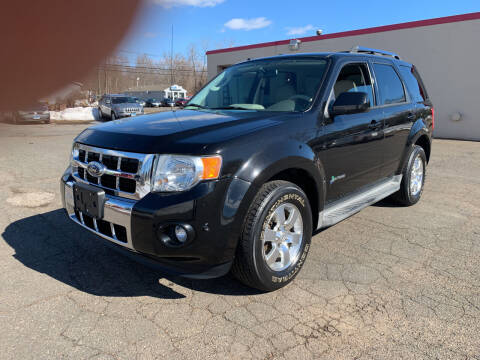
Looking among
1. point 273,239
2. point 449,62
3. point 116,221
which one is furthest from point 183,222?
point 449,62

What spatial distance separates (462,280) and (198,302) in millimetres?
2187

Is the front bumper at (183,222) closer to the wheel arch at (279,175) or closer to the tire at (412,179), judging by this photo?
the wheel arch at (279,175)

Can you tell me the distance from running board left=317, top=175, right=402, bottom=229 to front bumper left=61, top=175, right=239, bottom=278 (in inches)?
46.4

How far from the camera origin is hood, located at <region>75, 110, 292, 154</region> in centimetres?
258

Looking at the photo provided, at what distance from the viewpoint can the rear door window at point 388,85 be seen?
14.2ft

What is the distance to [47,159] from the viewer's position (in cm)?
848

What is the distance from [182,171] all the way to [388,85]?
10.3ft

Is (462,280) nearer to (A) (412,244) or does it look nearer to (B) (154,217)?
(A) (412,244)

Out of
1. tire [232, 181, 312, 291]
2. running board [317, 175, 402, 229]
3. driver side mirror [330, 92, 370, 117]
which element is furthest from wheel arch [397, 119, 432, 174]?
tire [232, 181, 312, 291]

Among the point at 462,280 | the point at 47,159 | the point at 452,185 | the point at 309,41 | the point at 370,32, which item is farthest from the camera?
the point at 309,41

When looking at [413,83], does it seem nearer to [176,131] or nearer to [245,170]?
[245,170]

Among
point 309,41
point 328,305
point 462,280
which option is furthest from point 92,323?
point 309,41

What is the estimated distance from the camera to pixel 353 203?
12.5 ft

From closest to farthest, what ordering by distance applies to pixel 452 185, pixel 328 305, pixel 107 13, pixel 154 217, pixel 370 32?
pixel 107 13
pixel 154 217
pixel 328 305
pixel 452 185
pixel 370 32
